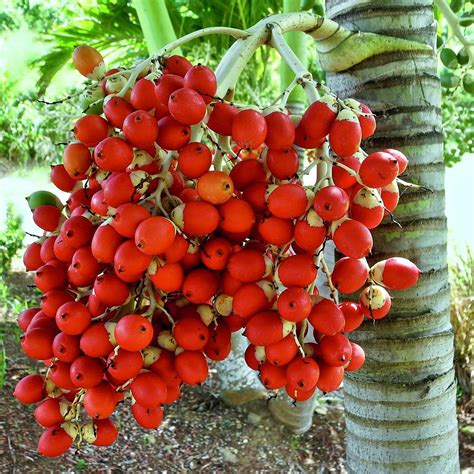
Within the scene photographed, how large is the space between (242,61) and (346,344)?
0.44 m

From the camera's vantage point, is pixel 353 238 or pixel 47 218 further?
pixel 47 218

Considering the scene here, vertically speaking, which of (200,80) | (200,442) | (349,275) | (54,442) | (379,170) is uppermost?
(200,80)

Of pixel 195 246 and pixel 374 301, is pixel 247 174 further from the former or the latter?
pixel 374 301

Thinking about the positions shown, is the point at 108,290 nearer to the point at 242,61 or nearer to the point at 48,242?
the point at 48,242

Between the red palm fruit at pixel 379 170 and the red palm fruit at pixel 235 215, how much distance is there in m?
0.16

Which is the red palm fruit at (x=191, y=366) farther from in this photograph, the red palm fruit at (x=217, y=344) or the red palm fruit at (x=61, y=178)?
the red palm fruit at (x=61, y=178)

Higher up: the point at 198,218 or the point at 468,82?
the point at 468,82

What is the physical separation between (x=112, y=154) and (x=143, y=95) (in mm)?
105

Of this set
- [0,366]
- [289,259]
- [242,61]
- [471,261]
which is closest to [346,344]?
[289,259]

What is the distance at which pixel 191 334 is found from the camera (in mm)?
807

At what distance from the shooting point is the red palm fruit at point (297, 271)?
2.59ft

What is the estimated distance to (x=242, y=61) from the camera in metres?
0.90

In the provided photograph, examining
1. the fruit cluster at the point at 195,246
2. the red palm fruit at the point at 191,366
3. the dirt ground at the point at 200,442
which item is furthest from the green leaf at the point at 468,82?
the dirt ground at the point at 200,442

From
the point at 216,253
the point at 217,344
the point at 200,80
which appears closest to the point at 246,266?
the point at 216,253
